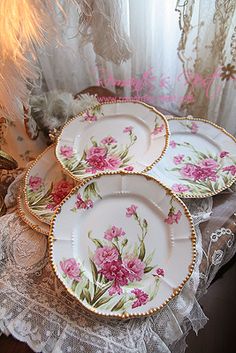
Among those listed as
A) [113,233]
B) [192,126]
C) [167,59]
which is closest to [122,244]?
[113,233]

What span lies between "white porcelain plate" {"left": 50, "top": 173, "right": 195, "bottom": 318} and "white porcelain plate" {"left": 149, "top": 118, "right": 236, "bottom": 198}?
2.5 inches

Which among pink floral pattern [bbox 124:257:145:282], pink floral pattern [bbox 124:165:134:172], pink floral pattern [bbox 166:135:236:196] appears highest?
pink floral pattern [bbox 124:165:134:172]

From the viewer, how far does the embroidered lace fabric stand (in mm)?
546

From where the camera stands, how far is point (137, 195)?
2.18 feet

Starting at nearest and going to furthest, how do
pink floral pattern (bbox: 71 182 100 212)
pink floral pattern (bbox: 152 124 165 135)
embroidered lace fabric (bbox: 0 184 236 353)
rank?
embroidered lace fabric (bbox: 0 184 236 353), pink floral pattern (bbox: 71 182 100 212), pink floral pattern (bbox: 152 124 165 135)

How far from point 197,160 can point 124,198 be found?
19 cm

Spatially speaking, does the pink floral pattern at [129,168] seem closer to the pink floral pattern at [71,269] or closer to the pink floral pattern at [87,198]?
the pink floral pattern at [87,198]

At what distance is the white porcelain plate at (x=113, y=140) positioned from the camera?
0.72m

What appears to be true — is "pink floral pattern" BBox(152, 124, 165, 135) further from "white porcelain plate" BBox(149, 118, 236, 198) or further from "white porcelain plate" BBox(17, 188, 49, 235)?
"white porcelain plate" BBox(17, 188, 49, 235)

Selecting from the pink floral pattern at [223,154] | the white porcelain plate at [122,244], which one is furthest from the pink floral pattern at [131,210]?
the pink floral pattern at [223,154]

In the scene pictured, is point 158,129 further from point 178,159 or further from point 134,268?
point 134,268

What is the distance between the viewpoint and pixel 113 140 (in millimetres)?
766

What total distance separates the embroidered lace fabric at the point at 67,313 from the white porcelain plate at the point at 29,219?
15 mm

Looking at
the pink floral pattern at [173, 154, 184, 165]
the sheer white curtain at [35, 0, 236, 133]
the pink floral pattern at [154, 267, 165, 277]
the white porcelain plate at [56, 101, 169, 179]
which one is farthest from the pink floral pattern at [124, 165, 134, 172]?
the sheer white curtain at [35, 0, 236, 133]
